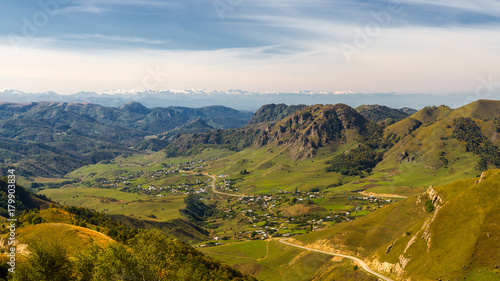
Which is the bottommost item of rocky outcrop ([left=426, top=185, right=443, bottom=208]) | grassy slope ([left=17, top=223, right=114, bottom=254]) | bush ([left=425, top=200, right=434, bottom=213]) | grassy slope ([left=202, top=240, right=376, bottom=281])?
grassy slope ([left=202, top=240, right=376, bottom=281])

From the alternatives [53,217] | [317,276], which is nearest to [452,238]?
[317,276]

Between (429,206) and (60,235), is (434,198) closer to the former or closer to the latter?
(429,206)

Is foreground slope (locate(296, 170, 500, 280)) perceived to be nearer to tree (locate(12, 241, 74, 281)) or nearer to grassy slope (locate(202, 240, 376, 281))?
grassy slope (locate(202, 240, 376, 281))

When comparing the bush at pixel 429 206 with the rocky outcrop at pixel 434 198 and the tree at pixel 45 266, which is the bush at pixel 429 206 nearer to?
the rocky outcrop at pixel 434 198

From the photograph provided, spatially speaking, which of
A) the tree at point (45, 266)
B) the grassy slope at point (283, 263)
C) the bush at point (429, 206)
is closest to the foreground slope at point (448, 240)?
the bush at point (429, 206)

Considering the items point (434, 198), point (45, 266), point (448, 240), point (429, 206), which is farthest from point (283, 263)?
point (45, 266)

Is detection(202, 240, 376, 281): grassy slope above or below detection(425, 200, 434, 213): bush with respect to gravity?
below

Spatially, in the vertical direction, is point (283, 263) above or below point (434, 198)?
below

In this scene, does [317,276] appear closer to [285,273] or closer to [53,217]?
[285,273]

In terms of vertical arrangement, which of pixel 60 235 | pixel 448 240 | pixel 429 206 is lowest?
pixel 60 235

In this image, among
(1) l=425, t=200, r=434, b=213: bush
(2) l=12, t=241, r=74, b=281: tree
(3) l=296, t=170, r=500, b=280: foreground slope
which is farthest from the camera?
(1) l=425, t=200, r=434, b=213: bush

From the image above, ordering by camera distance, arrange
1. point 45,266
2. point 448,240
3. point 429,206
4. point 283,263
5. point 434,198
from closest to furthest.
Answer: point 45,266
point 448,240
point 434,198
point 429,206
point 283,263

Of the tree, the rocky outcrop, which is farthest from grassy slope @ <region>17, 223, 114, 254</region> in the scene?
the rocky outcrop

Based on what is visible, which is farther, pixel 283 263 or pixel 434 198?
pixel 283 263
